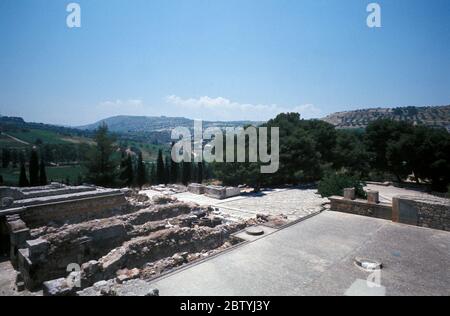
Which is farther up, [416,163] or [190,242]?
[416,163]

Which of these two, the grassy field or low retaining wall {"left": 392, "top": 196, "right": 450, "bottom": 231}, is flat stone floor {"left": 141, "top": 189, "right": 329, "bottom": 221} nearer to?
low retaining wall {"left": 392, "top": 196, "right": 450, "bottom": 231}

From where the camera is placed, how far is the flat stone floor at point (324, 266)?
18.4ft

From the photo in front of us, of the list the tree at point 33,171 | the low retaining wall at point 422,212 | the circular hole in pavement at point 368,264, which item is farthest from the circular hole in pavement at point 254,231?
the tree at point 33,171

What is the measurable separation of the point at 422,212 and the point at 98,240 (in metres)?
12.9

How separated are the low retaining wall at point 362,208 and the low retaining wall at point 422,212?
0.37 m

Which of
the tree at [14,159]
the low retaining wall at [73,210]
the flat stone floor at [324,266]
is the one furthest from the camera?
the tree at [14,159]

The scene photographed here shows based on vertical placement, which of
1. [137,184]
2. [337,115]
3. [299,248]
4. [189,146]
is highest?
[337,115]

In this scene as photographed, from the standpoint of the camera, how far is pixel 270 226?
33.0 ft

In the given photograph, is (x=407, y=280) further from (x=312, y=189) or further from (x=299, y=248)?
(x=312, y=189)

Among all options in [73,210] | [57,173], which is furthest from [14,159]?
[73,210]

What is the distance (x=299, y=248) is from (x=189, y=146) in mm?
32597

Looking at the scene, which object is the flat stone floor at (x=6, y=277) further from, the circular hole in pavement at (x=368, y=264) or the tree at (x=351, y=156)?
the tree at (x=351, y=156)

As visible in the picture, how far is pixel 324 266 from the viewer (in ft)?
22.0
